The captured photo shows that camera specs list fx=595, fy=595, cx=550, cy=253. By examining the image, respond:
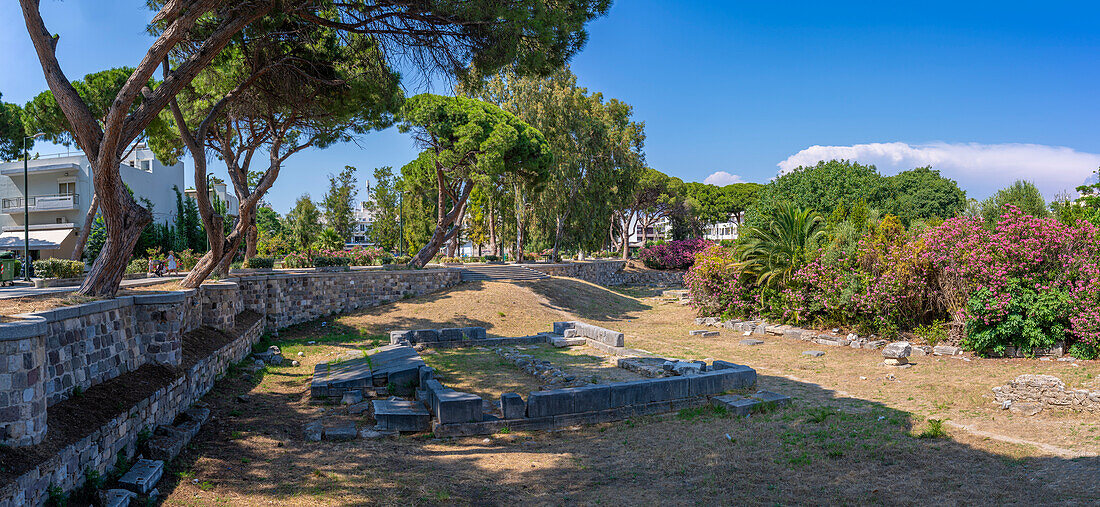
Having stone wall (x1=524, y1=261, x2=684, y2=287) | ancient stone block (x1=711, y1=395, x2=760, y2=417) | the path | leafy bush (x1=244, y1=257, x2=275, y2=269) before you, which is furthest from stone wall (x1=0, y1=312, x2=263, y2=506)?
stone wall (x1=524, y1=261, x2=684, y2=287)

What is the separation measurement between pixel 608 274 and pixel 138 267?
2790 cm

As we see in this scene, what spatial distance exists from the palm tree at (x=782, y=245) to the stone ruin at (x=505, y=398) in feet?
24.1

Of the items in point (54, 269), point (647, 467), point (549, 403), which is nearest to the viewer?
point (647, 467)

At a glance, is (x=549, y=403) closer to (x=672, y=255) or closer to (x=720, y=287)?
(x=720, y=287)

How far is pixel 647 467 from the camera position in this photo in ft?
20.9

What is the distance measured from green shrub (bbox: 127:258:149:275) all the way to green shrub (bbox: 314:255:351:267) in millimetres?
5408

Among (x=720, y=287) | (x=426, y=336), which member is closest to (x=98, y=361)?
(x=426, y=336)

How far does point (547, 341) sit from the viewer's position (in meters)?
15.9

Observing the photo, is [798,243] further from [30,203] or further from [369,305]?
[30,203]

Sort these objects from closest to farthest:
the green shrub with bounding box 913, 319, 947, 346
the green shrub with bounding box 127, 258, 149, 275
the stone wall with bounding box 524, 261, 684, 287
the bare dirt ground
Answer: the bare dirt ground < the green shrub with bounding box 913, 319, 947, 346 < the green shrub with bounding box 127, 258, 149, 275 < the stone wall with bounding box 524, 261, 684, 287

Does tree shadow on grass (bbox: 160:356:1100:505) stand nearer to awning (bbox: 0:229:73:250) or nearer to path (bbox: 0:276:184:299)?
path (bbox: 0:276:184:299)

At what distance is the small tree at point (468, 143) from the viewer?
2397 centimetres

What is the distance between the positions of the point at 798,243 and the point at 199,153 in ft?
50.9

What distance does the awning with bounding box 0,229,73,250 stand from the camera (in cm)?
2925
